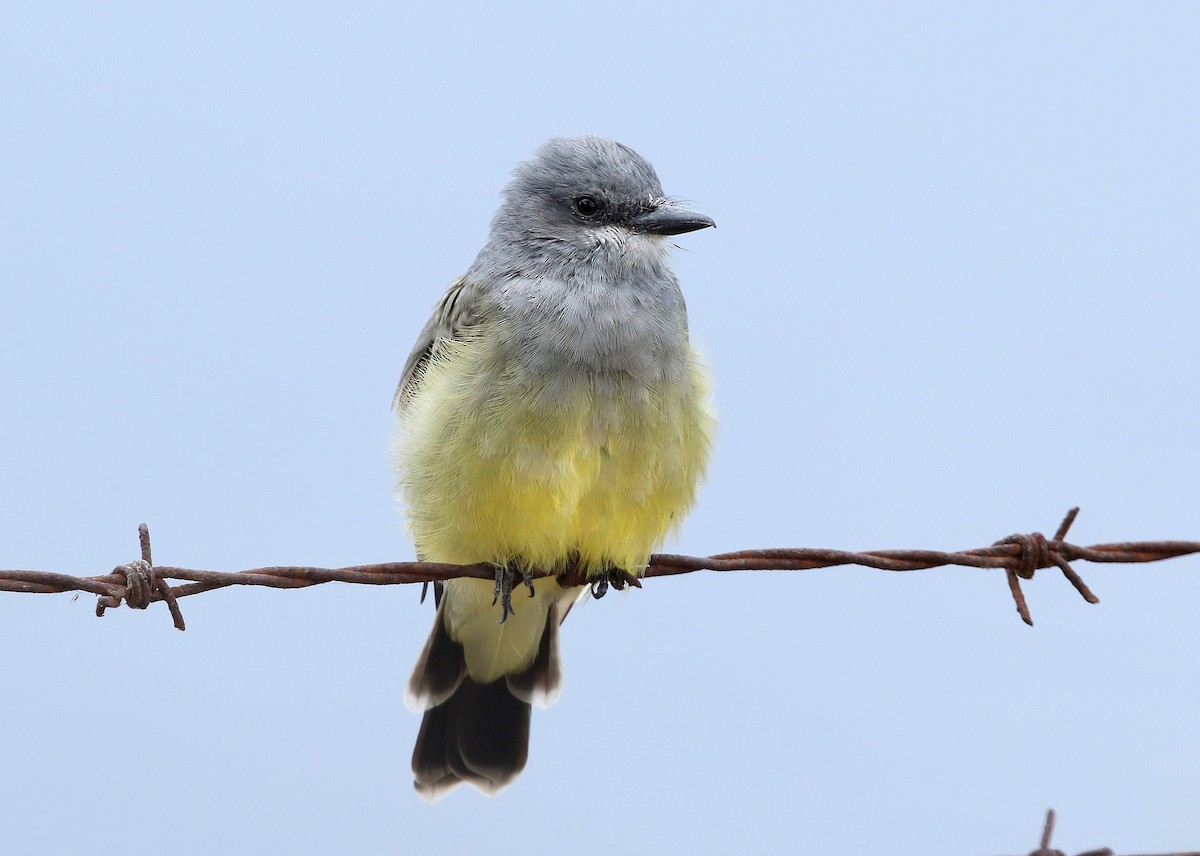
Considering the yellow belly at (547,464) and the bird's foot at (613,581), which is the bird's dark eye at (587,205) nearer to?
the yellow belly at (547,464)

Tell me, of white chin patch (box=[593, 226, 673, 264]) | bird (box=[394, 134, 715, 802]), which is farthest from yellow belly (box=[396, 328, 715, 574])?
white chin patch (box=[593, 226, 673, 264])

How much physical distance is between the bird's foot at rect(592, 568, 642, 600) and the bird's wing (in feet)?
3.23

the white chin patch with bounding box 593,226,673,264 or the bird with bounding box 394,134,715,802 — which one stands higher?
the white chin patch with bounding box 593,226,673,264

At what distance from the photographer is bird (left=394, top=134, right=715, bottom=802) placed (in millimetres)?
4410

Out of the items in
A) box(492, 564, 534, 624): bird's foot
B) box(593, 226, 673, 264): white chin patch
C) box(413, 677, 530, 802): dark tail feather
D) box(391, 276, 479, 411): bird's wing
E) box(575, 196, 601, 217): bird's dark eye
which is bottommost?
box(413, 677, 530, 802): dark tail feather

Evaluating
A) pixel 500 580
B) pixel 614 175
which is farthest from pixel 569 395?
pixel 614 175

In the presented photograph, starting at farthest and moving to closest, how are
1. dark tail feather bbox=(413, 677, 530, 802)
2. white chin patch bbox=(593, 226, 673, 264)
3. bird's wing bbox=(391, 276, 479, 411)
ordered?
dark tail feather bbox=(413, 677, 530, 802) < white chin patch bbox=(593, 226, 673, 264) < bird's wing bbox=(391, 276, 479, 411)

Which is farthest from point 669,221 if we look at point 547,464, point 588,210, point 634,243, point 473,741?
point 473,741

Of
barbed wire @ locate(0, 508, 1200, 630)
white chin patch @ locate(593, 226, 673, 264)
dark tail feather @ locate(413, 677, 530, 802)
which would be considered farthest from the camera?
dark tail feather @ locate(413, 677, 530, 802)

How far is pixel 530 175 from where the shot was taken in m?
5.27

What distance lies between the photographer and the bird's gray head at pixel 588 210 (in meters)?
4.96

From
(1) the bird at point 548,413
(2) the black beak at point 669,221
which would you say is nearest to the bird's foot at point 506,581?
(1) the bird at point 548,413

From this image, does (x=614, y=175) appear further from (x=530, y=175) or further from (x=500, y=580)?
(x=500, y=580)

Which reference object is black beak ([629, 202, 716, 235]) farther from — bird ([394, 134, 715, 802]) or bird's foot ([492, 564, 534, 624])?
bird's foot ([492, 564, 534, 624])
